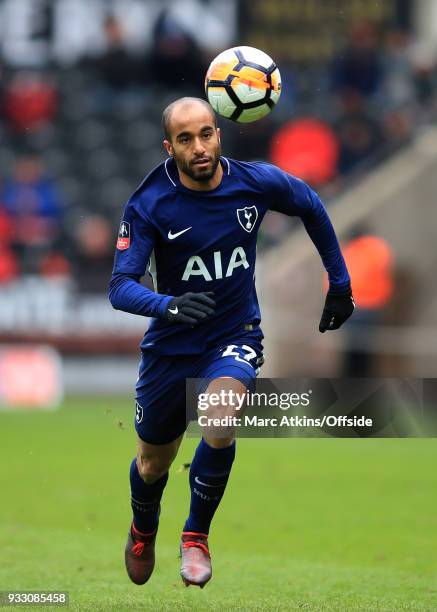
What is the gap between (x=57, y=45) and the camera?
22.5 m

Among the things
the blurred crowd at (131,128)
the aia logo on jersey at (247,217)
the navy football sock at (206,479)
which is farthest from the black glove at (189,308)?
the blurred crowd at (131,128)

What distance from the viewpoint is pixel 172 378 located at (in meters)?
6.90

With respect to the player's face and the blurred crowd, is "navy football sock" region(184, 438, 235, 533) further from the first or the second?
the blurred crowd

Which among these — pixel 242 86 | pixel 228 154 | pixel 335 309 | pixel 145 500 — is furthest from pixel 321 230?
pixel 228 154

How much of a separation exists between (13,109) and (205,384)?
50.6 feet

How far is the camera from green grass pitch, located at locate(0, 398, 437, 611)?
7.38m

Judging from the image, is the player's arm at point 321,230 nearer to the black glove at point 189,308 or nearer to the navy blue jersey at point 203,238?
the navy blue jersey at point 203,238

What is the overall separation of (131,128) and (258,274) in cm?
475

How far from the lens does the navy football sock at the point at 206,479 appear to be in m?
6.62

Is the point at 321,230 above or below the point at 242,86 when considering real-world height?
below

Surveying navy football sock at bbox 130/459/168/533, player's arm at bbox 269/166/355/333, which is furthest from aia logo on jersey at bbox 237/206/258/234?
navy football sock at bbox 130/459/168/533

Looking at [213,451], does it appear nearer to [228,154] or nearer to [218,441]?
[218,441]

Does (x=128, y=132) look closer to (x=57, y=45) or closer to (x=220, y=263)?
(x=57, y=45)

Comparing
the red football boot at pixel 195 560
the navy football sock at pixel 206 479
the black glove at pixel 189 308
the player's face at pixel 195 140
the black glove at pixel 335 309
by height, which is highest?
the player's face at pixel 195 140
